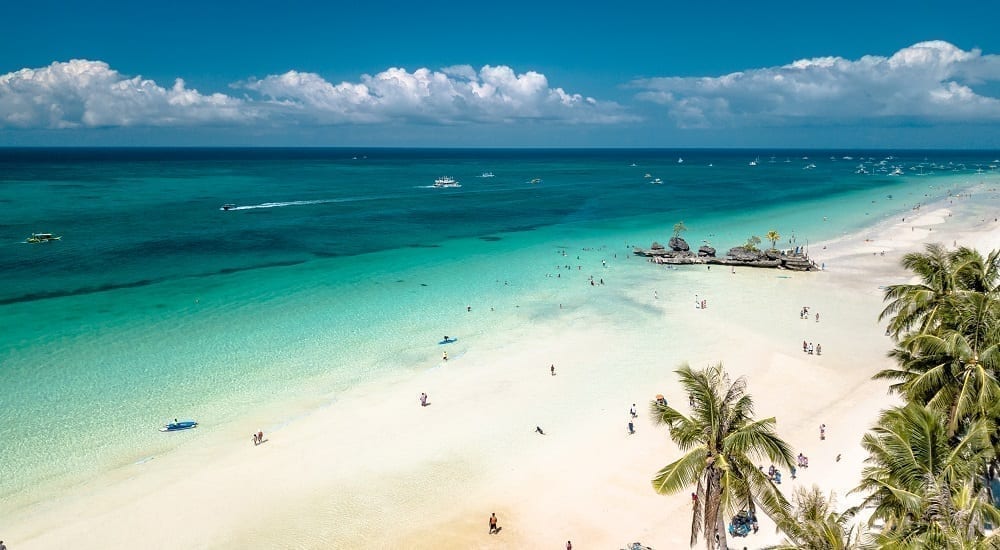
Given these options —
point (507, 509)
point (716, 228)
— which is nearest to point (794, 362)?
point (507, 509)

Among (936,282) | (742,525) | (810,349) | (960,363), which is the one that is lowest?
(742,525)

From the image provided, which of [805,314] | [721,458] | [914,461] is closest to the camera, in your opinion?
[914,461]

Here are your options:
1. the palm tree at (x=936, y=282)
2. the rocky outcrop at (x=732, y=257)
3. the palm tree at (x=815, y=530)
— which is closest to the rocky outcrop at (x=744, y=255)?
the rocky outcrop at (x=732, y=257)

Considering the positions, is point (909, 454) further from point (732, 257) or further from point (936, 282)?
point (732, 257)

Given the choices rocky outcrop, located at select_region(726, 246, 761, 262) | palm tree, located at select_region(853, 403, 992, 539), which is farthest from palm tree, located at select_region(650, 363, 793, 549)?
rocky outcrop, located at select_region(726, 246, 761, 262)

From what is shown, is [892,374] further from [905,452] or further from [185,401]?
[185,401]

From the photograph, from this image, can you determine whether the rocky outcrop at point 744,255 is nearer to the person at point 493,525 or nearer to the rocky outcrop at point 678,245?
the rocky outcrop at point 678,245

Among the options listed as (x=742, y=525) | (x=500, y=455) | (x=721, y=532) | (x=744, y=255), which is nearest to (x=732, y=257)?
(x=744, y=255)
